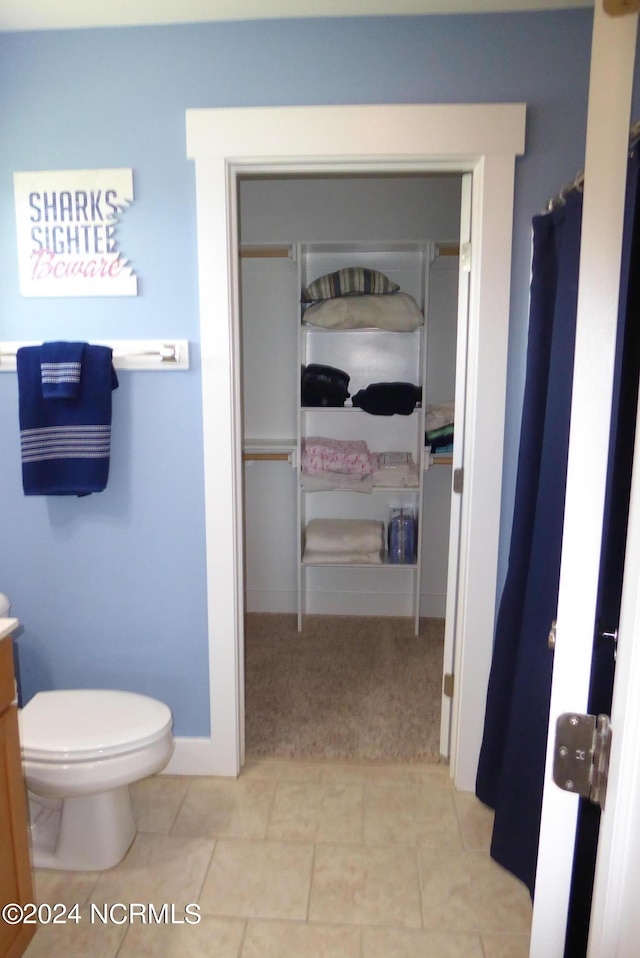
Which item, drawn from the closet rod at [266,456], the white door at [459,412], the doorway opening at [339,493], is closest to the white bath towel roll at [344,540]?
the doorway opening at [339,493]

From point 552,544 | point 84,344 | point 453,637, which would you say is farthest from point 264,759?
point 84,344

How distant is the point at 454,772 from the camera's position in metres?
2.13

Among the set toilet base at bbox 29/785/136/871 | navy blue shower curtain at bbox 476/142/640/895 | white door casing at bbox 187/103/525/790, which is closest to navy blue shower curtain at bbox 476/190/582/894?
navy blue shower curtain at bbox 476/142/640/895

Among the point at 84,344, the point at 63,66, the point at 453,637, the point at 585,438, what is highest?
the point at 63,66

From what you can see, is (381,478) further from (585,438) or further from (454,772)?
(585,438)

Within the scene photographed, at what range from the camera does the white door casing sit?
5.91 feet

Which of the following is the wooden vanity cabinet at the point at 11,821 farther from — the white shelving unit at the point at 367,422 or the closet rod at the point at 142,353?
the white shelving unit at the point at 367,422

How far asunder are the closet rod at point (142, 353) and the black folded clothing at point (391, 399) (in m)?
1.41

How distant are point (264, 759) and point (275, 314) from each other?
225 centimetres

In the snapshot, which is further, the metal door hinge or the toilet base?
the toilet base

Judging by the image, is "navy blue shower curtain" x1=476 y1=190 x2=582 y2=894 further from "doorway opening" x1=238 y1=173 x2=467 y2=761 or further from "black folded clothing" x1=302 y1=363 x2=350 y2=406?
"black folded clothing" x1=302 y1=363 x2=350 y2=406

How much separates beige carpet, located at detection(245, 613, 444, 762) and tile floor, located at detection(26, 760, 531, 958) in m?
0.16

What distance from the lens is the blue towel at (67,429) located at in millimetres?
1917

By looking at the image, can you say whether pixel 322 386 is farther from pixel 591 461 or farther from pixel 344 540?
pixel 591 461
